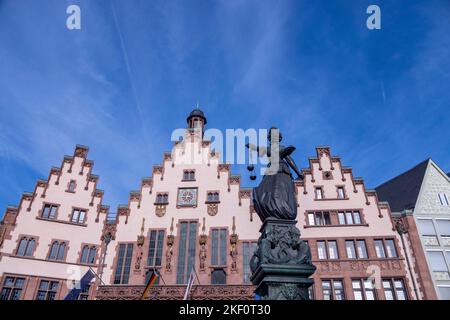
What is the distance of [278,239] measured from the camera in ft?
22.9

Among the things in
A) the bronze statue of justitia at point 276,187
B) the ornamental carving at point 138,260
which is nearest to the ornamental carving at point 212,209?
the ornamental carving at point 138,260

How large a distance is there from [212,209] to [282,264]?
21.4 meters

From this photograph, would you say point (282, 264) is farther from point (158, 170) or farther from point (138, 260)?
point (158, 170)

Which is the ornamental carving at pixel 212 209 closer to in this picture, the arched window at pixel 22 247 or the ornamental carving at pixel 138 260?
the ornamental carving at pixel 138 260

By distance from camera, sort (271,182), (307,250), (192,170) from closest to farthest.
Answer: (307,250) < (271,182) < (192,170)

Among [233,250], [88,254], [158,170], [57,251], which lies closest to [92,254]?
[88,254]

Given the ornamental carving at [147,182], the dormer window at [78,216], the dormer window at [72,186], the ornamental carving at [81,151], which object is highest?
the ornamental carving at [81,151]

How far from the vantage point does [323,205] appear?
2722cm

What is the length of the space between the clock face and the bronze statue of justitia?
2058cm

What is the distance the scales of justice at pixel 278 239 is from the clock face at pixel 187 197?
20575mm

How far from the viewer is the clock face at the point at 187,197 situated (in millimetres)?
28125
